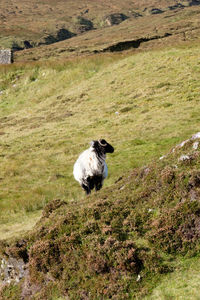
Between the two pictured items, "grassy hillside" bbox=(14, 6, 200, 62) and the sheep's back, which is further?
"grassy hillside" bbox=(14, 6, 200, 62)

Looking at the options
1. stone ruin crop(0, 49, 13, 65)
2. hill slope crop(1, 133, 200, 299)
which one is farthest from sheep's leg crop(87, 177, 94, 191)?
stone ruin crop(0, 49, 13, 65)

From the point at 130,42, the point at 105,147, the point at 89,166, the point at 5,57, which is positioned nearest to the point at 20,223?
the point at 89,166

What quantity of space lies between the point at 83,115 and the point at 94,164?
2382 centimetres

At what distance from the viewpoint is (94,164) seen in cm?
1352

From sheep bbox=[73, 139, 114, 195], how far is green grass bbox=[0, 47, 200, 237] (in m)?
2.26

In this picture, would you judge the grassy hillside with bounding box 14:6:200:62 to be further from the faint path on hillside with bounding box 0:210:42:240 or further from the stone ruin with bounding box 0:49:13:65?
the faint path on hillside with bounding box 0:210:42:240

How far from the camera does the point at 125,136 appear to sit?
27.8 meters

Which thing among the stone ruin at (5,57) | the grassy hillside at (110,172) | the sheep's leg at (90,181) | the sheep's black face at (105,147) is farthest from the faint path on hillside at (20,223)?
the stone ruin at (5,57)

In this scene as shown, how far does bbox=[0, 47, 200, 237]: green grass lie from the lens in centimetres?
2103

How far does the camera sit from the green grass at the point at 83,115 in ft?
69.0

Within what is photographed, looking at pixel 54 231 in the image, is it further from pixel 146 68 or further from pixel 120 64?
pixel 120 64

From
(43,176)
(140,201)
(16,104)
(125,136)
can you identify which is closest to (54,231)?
(140,201)

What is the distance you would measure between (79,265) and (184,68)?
120 ft

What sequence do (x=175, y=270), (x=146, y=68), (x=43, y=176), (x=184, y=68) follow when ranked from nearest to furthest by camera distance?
(x=175, y=270) < (x=43, y=176) < (x=184, y=68) < (x=146, y=68)
